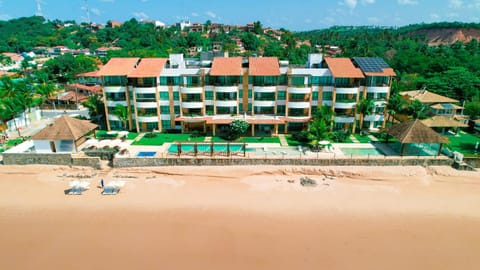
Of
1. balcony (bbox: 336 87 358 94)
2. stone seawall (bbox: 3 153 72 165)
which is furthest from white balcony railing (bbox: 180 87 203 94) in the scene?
balcony (bbox: 336 87 358 94)

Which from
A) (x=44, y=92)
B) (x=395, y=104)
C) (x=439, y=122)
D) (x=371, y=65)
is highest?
(x=371, y=65)

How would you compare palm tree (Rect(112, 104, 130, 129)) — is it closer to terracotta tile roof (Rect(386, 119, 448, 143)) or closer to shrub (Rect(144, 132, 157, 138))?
shrub (Rect(144, 132, 157, 138))

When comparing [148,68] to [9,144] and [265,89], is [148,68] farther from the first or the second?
[9,144]

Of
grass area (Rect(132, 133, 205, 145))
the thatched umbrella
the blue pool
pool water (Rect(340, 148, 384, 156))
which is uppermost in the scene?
the thatched umbrella

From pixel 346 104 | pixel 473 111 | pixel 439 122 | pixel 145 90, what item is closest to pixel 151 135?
pixel 145 90

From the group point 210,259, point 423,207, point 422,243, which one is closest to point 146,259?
point 210,259

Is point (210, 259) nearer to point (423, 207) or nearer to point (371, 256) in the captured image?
point (371, 256)
